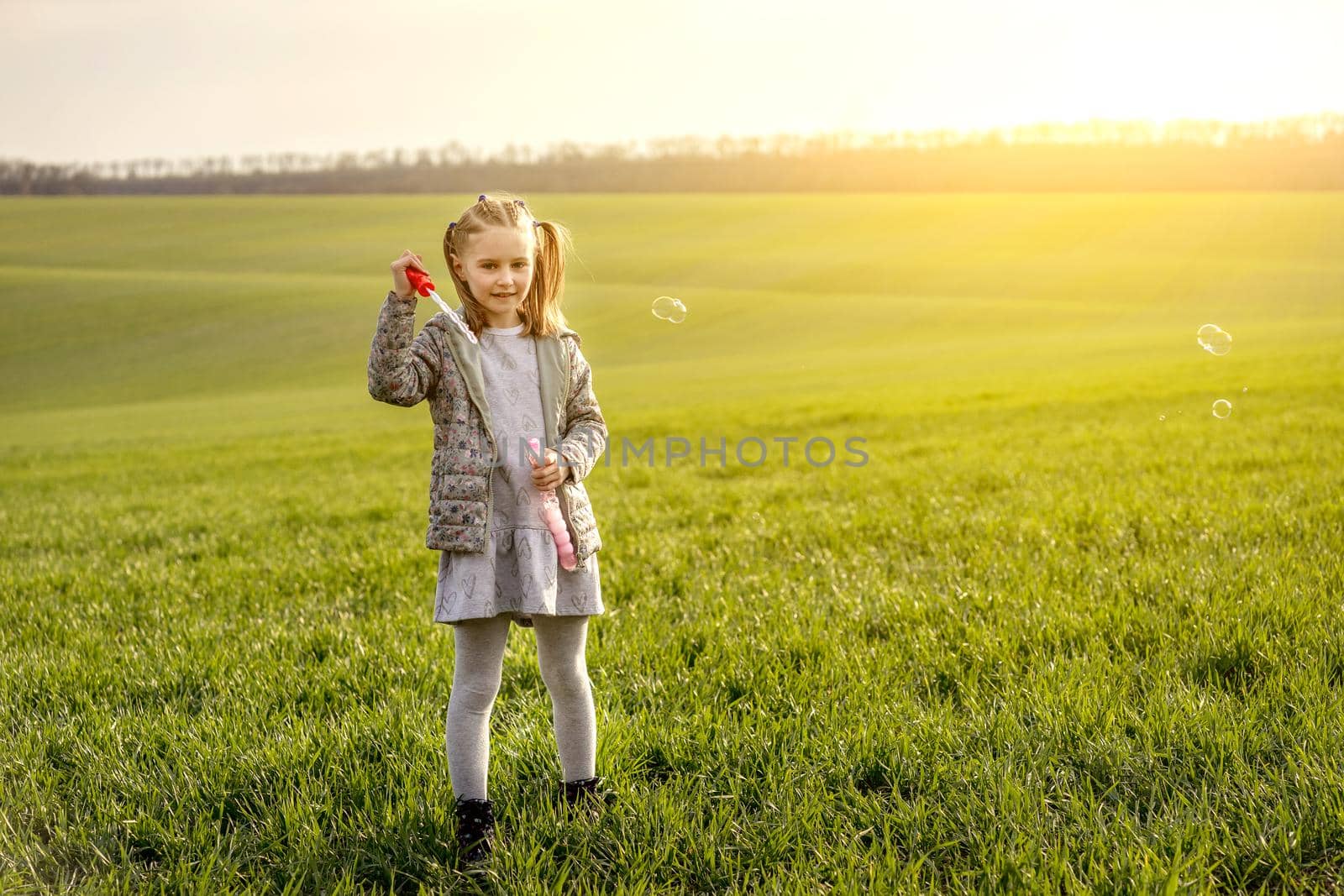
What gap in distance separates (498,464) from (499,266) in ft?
2.12

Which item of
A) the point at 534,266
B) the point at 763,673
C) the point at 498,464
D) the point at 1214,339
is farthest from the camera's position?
the point at 1214,339

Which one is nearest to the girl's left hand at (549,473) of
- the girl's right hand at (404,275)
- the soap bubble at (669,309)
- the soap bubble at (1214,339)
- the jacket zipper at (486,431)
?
the jacket zipper at (486,431)

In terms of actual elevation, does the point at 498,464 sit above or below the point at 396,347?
below

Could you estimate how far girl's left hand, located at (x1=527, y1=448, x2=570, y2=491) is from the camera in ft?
10.4

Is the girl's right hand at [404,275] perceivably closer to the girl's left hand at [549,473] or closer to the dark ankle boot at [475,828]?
the girl's left hand at [549,473]

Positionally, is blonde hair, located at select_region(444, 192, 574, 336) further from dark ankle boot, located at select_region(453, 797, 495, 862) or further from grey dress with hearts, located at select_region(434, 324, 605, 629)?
dark ankle boot, located at select_region(453, 797, 495, 862)

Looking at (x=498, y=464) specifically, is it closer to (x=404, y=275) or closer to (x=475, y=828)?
(x=404, y=275)

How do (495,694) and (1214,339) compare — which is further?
(1214,339)

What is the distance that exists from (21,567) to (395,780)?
573 centimetres

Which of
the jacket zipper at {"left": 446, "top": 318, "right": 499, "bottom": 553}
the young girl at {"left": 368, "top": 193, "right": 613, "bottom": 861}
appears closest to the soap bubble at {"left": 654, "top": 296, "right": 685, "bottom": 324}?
the young girl at {"left": 368, "top": 193, "right": 613, "bottom": 861}

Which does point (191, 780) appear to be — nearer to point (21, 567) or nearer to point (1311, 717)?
point (1311, 717)

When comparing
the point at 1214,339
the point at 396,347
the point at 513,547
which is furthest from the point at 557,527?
the point at 1214,339

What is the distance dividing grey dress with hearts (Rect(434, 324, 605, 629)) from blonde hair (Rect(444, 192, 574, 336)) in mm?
63

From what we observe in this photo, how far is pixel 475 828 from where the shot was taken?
3195 millimetres
